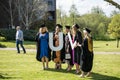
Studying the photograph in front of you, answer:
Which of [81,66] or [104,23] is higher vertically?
[81,66]

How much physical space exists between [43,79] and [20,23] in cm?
5473

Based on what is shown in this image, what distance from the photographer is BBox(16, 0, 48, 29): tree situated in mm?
67312

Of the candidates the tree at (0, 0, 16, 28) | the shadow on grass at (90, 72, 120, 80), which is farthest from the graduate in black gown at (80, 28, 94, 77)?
the tree at (0, 0, 16, 28)

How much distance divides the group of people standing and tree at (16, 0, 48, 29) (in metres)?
47.9

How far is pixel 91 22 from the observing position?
4473 inches

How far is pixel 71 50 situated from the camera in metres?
18.5

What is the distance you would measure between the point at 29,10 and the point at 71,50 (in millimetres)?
50146

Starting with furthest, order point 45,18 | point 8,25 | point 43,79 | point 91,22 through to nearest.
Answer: point 91,22 → point 45,18 → point 8,25 → point 43,79

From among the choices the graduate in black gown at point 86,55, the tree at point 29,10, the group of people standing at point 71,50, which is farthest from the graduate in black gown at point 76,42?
the tree at point 29,10

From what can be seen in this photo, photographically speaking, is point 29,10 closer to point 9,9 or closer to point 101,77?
point 9,9

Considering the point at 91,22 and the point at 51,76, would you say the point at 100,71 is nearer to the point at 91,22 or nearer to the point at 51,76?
the point at 51,76

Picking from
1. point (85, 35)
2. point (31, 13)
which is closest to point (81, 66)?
point (85, 35)

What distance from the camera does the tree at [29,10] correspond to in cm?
6731

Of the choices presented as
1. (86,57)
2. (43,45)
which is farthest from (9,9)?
(86,57)
